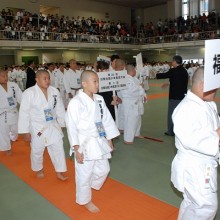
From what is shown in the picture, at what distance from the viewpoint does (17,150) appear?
5348 mm

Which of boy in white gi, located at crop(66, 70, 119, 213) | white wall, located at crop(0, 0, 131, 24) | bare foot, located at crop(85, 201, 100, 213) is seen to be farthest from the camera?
white wall, located at crop(0, 0, 131, 24)

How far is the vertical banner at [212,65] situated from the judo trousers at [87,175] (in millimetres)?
1556

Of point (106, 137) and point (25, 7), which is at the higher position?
point (25, 7)

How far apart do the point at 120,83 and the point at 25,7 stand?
66.2 ft

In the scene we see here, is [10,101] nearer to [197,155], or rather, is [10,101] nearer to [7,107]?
[7,107]

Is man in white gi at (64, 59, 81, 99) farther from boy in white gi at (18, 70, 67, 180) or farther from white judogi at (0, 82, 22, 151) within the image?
boy in white gi at (18, 70, 67, 180)

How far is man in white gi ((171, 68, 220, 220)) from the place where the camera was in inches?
73.8

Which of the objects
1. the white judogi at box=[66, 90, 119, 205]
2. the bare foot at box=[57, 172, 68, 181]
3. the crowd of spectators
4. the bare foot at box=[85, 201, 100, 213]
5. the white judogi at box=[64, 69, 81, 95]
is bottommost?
the bare foot at box=[85, 201, 100, 213]

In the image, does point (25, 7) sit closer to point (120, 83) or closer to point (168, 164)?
point (120, 83)

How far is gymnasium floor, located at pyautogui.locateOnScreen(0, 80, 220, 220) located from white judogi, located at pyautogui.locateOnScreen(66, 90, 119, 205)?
485mm

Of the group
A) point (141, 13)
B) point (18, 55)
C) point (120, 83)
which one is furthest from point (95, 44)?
point (120, 83)

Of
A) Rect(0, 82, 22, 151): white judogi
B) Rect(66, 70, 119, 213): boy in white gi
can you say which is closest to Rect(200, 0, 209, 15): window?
Rect(0, 82, 22, 151): white judogi

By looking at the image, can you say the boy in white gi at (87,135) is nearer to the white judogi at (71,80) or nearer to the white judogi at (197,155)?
the white judogi at (197,155)

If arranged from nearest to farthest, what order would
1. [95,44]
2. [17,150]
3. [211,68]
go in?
[211,68] < [17,150] < [95,44]
